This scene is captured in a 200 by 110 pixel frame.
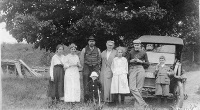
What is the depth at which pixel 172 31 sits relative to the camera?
13891 mm

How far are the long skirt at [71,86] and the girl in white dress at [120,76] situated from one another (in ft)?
3.23

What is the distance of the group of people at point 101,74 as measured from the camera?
7594 mm

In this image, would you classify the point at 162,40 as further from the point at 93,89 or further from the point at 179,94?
the point at 93,89

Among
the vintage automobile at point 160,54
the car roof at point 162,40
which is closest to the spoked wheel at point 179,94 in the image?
the vintage automobile at point 160,54

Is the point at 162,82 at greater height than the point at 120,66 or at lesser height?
lesser

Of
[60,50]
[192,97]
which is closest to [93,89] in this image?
[60,50]

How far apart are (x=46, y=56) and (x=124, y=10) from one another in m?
17.9

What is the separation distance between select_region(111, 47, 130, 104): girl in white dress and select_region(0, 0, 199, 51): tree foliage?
10.5ft

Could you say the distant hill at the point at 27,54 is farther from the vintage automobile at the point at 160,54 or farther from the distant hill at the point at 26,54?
the vintage automobile at the point at 160,54

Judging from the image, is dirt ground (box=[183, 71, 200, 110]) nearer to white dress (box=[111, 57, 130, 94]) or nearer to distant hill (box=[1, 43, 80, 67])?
white dress (box=[111, 57, 130, 94])

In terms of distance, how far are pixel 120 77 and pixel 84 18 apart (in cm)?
395

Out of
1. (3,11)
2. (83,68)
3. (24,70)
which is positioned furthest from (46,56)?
(83,68)

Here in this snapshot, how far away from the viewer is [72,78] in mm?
7691

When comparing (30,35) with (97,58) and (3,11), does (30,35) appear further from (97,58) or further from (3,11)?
(97,58)
